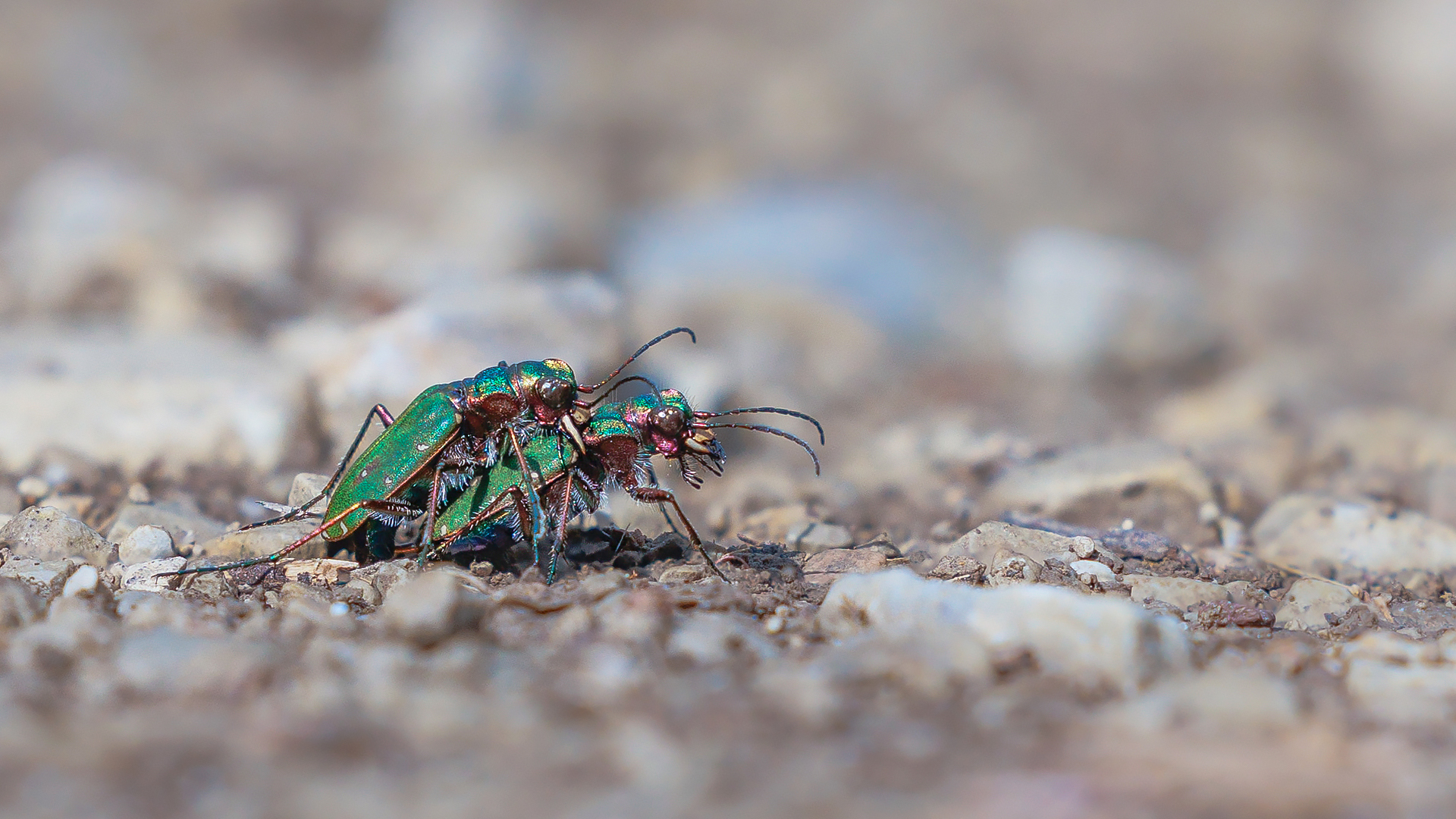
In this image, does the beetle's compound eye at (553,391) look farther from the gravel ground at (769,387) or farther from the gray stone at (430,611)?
the gray stone at (430,611)

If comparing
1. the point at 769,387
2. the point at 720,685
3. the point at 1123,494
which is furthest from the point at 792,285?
the point at 720,685

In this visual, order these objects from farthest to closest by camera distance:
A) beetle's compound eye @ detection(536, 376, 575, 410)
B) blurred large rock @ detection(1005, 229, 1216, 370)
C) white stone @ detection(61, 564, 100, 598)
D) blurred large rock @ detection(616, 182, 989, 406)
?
blurred large rock @ detection(1005, 229, 1216, 370), blurred large rock @ detection(616, 182, 989, 406), beetle's compound eye @ detection(536, 376, 575, 410), white stone @ detection(61, 564, 100, 598)

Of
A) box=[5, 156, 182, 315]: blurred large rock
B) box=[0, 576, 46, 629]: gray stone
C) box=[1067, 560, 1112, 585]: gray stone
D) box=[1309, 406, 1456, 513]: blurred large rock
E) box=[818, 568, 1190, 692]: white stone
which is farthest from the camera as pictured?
box=[5, 156, 182, 315]: blurred large rock

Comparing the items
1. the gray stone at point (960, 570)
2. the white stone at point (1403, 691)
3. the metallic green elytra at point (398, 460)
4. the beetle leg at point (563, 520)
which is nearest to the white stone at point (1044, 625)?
the white stone at point (1403, 691)

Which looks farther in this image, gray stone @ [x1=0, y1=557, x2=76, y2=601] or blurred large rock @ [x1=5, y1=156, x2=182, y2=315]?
blurred large rock @ [x1=5, y1=156, x2=182, y2=315]

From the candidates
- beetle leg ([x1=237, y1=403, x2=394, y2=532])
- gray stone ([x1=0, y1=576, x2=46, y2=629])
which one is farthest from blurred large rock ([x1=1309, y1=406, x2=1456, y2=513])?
gray stone ([x1=0, y1=576, x2=46, y2=629])

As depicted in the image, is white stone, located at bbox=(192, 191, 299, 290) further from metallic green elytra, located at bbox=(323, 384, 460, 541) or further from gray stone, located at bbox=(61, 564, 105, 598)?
gray stone, located at bbox=(61, 564, 105, 598)

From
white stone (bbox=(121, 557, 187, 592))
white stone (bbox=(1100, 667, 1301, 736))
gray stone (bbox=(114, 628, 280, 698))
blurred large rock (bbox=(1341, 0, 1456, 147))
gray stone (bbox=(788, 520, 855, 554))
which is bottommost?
white stone (bbox=(1100, 667, 1301, 736))
